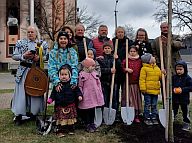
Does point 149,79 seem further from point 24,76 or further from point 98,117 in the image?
point 24,76

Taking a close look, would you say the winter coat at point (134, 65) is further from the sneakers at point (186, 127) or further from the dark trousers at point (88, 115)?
the sneakers at point (186, 127)

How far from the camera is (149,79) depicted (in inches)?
262

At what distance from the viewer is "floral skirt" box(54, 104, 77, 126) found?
6129 millimetres

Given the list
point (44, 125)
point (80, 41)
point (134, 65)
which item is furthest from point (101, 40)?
point (44, 125)

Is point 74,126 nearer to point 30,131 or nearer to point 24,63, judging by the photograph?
point 30,131

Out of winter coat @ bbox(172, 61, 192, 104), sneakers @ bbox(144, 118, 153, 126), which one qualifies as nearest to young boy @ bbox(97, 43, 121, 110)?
sneakers @ bbox(144, 118, 153, 126)

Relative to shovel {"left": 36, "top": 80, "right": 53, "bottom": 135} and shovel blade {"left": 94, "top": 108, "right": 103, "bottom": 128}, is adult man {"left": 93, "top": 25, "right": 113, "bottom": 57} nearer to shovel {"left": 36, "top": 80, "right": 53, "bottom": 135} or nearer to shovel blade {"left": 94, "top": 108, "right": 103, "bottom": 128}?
shovel blade {"left": 94, "top": 108, "right": 103, "bottom": 128}

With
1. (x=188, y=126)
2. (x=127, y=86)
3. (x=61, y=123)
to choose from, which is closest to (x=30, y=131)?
(x=61, y=123)

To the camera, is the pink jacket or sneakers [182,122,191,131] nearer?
the pink jacket

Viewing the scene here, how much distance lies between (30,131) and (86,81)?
126cm

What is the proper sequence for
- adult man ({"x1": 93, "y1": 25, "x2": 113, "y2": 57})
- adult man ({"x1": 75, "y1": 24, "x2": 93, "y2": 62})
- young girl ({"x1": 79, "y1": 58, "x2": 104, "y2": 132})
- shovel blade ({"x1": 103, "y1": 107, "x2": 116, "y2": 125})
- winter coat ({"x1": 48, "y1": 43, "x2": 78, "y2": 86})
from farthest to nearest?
adult man ({"x1": 93, "y1": 25, "x2": 113, "y2": 57})
adult man ({"x1": 75, "y1": 24, "x2": 93, "y2": 62})
shovel blade ({"x1": 103, "y1": 107, "x2": 116, "y2": 125})
young girl ({"x1": 79, "y1": 58, "x2": 104, "y2": 132})
winter coat ({"x1": 48, "y1": 43, "x2": 78, "y2": 86})

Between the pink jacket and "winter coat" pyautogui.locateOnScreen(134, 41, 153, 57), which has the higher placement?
"winter coat" pyautogui.locateOnScreen(134, 41, 153, 57)

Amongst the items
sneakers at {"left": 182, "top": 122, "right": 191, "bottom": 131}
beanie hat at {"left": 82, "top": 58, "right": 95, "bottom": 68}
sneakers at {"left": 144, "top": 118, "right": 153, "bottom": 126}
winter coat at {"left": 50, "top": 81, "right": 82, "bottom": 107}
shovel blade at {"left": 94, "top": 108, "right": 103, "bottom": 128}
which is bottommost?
sneakers at {"left": 182, "top": 122, "right": 191, "bottom": 131}

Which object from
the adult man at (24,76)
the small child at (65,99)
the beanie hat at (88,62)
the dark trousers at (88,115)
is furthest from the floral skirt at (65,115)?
the adult man at (24,76)
